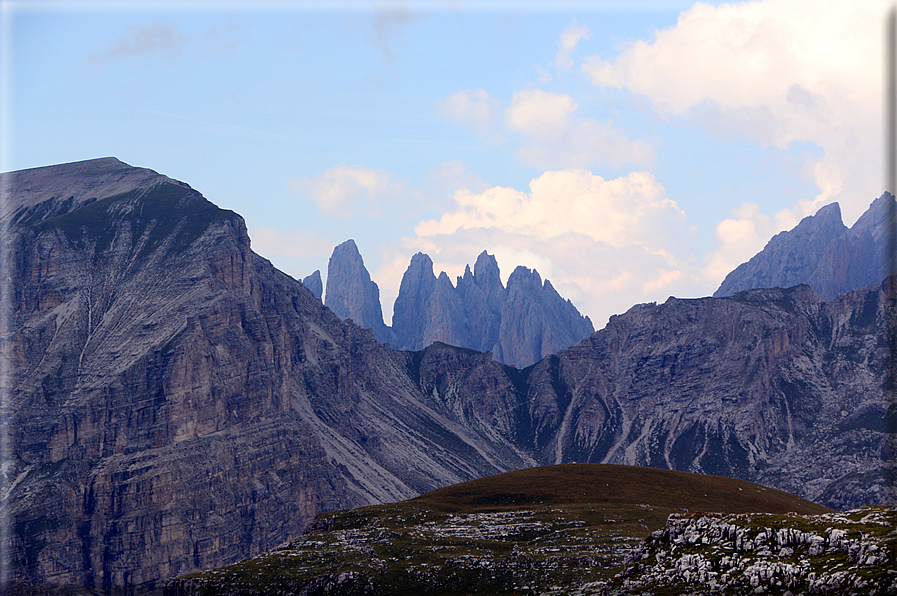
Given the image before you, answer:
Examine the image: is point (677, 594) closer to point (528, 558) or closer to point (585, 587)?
point (585, 587)

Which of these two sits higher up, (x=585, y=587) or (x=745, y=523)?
(x=745, y=523)

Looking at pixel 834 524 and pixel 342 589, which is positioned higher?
pixel 834 524

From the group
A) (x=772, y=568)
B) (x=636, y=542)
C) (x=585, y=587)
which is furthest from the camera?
(x=636, y=542)

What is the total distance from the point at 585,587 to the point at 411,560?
178 feet

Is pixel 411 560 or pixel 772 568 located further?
pixel 411 560

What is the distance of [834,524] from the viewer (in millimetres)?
110812

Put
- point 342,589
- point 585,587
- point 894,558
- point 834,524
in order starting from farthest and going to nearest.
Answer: point 342,589 < point 585,587 < point 834,524 < point 894,558

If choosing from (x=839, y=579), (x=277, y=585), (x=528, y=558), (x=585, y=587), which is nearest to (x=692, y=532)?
(x=839, y=579)

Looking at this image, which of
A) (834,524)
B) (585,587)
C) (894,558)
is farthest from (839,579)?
(585,587)

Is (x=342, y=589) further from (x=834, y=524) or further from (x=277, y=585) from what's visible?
(x=834, y=524)

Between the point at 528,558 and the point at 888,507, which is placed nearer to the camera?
the point at 888,507

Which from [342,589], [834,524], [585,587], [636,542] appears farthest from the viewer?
[636,542]

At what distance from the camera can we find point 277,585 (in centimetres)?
19138

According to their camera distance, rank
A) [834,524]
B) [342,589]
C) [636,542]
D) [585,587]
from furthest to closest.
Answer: [636,542], [342,589], [585,587], [834,524]
